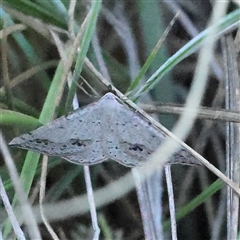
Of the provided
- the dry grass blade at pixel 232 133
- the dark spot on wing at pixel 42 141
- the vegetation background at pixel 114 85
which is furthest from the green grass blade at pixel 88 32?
the dry grass blade at pixel 232 133

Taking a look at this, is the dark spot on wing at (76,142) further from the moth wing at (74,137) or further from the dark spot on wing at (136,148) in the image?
the dark spot on wing at (136,148)

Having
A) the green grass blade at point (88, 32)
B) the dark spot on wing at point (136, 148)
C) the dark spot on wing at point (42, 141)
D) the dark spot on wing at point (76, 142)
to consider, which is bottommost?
the dark spot on wing at point (42, 141)

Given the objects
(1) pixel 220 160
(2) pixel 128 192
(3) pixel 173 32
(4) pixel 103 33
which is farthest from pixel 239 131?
(4) pixel 103 33

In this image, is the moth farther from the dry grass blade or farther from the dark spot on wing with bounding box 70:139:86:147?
the dry grass blade

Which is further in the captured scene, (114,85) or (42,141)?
(114,85)

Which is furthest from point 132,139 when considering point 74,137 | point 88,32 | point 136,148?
point 88,32

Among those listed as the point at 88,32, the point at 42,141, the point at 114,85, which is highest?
the point at 114,85

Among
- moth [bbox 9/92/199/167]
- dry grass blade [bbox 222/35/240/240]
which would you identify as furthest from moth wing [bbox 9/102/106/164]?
Result: dry grass blade [bbox 222/35/240/240]

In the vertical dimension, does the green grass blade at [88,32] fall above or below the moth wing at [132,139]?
above

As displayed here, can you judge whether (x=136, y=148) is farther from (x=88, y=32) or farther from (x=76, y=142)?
(x=88, y=32)

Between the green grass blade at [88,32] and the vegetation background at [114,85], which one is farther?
the vegetation background at [114,85]
